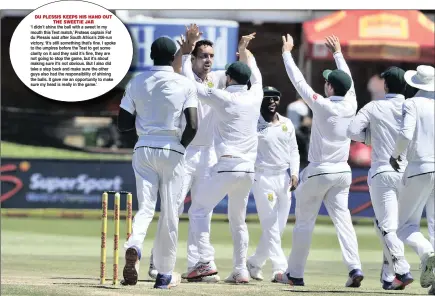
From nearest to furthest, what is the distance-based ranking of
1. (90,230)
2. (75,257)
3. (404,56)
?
(75,257), (90,230), (404,56)

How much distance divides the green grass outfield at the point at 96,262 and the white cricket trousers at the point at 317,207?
0.28m

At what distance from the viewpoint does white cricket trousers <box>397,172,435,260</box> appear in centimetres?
983

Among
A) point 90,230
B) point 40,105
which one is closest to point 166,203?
point 90,230

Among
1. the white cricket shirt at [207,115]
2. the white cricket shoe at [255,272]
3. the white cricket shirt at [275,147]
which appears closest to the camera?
the white cricket shirt at [207,115]

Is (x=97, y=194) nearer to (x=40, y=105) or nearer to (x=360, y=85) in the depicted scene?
(x=40, y=105)

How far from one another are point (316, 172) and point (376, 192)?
1.78 feet

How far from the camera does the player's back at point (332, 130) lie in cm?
1052

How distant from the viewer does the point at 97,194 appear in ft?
64.0

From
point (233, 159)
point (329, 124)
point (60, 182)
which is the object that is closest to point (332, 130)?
point (329, 124)

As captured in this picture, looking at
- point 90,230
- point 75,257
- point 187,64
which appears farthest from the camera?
point 90,230

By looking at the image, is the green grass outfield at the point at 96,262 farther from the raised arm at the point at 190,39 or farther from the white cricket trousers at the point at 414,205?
the raised arm at the point at 190,39

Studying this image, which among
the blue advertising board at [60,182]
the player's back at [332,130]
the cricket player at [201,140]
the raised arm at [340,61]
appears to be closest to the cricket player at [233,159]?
the cricket player at [201,140]

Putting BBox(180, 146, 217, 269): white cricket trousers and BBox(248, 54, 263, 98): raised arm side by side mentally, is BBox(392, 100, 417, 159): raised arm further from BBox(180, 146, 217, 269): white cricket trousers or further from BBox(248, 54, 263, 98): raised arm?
BBox(180, 146, 217, 269): white cricket trousers

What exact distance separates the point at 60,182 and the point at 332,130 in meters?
→ 9.72
